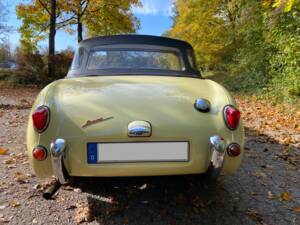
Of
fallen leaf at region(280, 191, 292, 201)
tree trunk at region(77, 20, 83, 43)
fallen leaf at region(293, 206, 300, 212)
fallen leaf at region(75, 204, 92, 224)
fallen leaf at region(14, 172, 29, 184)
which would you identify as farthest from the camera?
tree trunk at region(77, 20, 83, 43)

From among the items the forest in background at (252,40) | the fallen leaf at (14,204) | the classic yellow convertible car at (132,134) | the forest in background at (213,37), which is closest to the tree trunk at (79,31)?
the forest in background at (213,37)

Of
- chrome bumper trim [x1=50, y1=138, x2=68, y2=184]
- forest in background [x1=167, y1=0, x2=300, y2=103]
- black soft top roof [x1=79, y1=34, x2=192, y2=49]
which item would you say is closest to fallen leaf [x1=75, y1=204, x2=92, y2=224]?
chrome bumper trim [x1=50, y1=138, x2=68, y2=184]

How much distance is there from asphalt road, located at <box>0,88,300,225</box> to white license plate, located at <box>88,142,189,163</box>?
303 mm

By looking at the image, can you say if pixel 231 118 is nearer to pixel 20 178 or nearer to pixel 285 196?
pixel 285 196

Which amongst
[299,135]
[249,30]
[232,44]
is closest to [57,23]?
[232,44]

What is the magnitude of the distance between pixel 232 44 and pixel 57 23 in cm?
1067

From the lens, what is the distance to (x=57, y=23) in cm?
2150

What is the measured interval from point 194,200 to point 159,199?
35 cm

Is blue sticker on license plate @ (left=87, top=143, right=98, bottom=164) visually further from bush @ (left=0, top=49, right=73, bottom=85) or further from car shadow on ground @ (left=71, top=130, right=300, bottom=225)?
bush @ (left=0, top=49, right=73, bottom=85)

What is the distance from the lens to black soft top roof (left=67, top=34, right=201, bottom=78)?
3.55 metres

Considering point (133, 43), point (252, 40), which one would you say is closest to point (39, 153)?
point (133, 43)

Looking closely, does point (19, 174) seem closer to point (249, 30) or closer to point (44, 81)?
point (249, 30)

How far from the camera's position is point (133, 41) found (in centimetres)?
382

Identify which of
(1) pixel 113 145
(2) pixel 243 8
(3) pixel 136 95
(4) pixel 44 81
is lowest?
(4) pixel 44 81
